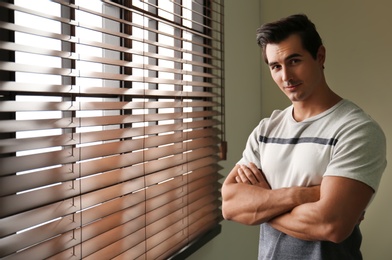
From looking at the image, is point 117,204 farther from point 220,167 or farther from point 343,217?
point 220,167

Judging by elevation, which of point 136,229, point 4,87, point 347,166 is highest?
point 4,87

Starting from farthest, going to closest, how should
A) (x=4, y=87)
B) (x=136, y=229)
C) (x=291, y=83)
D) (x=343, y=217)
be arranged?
(x=136, y=229)
(x=291, y=83)
(x=343, y=217)
(x=4, y=87)

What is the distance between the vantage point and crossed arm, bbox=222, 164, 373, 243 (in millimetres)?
1303

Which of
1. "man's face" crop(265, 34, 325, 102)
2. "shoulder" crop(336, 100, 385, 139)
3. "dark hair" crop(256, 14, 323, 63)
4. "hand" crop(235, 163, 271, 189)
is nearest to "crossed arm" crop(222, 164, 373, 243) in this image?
"hand" crop(235, 163, 271, 189)

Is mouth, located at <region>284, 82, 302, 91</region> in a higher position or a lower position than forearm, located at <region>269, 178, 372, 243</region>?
higher

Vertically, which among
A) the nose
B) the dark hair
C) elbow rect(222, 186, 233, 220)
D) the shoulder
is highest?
the dark hair

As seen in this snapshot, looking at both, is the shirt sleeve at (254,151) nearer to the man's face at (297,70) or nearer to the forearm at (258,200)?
the forearm at (258,200)

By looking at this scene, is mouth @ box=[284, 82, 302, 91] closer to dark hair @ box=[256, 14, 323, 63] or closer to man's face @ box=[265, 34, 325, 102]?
man's face @ box=[265, 34, 325, 102]

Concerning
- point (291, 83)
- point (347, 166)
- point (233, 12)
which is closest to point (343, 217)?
point (347, 166)

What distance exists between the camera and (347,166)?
1307mm

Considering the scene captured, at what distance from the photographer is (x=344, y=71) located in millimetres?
2943

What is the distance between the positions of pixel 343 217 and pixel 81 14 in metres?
1.13

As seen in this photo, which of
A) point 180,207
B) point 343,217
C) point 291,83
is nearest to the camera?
point 343,217

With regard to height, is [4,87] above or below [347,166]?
above
